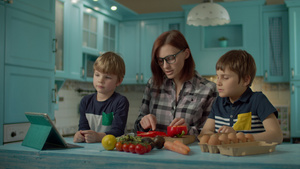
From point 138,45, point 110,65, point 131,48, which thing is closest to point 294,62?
point 138,45

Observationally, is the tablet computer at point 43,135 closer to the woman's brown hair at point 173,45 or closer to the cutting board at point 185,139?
the cutting board at point 185,139

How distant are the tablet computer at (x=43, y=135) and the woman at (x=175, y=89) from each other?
59cm

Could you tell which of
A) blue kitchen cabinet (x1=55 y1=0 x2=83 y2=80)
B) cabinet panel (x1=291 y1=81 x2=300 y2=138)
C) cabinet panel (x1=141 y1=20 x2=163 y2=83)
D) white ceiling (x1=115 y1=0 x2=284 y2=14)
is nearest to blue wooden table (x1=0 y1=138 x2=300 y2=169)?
blue kitchen cabinet (x1=55 y1=0 x2=83 y2=80)

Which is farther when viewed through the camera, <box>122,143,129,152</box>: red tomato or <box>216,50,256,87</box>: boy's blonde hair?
<box>216,50,256,87</box>: boy's blonde hair

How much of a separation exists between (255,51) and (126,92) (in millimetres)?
2379

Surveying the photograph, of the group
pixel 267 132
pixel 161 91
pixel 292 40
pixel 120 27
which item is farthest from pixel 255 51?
pixel 267 132

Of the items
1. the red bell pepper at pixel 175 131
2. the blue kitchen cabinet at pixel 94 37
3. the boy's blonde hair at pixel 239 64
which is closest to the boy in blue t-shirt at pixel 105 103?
the red bell pepper at pixel 175 131

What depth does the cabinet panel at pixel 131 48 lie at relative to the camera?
5148mm

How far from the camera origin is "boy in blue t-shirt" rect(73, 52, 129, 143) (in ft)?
5.84

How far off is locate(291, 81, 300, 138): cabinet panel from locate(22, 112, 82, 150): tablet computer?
3.69 m

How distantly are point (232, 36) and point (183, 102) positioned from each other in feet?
10.7

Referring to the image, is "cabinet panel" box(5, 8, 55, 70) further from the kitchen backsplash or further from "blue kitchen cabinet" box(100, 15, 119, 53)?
"blue kitchen cabinet" box(100, 15, 119, 53)

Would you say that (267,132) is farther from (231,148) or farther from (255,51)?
(255,51)

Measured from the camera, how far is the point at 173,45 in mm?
1802
